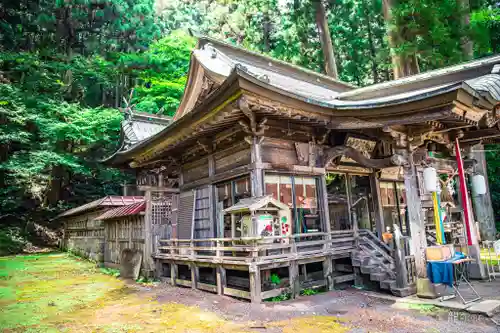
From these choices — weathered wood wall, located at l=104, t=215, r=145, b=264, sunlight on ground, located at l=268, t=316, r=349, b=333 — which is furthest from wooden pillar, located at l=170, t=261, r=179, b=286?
sunlight on ground, located at l=268, t=316, r=349, b=333

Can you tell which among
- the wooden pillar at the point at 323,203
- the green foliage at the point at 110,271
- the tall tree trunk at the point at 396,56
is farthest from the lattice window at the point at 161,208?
the tall tree trunk at the point at 396,56

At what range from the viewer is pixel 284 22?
2861cm

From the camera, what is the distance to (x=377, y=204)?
1177 centimetres

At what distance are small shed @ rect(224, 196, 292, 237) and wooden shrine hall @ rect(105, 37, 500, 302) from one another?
3 cm

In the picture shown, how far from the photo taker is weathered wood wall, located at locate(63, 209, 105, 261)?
18.3 m

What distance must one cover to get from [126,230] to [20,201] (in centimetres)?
1789

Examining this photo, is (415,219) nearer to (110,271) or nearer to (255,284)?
(255,284)

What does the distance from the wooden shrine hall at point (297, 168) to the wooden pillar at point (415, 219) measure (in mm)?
25

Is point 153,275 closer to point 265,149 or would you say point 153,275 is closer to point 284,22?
point 265,149

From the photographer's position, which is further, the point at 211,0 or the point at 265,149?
the point at 211,0

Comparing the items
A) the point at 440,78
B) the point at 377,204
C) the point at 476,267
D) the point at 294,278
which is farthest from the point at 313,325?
the point at 440,78

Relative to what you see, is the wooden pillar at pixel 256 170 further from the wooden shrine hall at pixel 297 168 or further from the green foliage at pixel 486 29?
the green foliage at pixel 486 29

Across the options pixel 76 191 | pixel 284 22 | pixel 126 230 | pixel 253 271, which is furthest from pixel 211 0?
pixel 253 271

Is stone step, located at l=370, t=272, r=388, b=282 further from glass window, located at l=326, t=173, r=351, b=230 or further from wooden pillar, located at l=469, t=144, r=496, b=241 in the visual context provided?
wooden pillar, located at l=469, t=144, r=496, b=241
